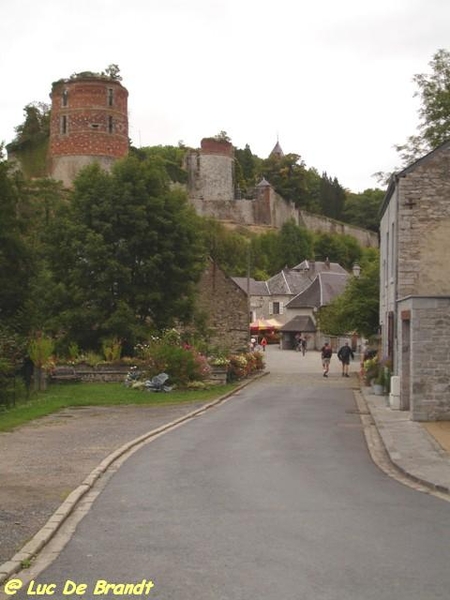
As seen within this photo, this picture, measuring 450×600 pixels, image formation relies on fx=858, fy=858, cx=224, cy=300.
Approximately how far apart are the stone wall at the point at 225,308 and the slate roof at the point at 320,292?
113ft

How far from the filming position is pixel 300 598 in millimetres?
6289

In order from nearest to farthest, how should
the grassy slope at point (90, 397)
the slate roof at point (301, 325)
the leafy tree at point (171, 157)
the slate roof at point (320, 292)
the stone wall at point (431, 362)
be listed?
1. the stone wall at point (431, 362)
2. the grassy slope at point (90, 397)
3. the slate roof at point (301, 325)
4. the slate roof at point (320, 292)
5. the leafy tree at point (171, 157)

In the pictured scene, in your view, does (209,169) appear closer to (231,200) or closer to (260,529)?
(231,200)

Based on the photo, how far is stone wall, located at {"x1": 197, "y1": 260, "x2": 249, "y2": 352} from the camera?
139 feet

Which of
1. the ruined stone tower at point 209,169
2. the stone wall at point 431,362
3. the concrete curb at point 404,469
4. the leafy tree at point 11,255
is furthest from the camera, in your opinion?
the ruined stone tower at point 209,169

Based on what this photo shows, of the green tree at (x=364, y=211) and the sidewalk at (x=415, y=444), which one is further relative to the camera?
the green tree at (x=364, y=211)

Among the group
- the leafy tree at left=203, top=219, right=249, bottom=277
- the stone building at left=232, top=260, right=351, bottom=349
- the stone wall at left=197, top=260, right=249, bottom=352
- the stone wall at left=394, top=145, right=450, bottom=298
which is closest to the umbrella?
the stone building at left=232, top=260, right=351, bottom=349

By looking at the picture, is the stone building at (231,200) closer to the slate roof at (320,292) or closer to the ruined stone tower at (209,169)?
the ruined stone tower at (209,169)

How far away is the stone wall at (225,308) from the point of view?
42.5 metres

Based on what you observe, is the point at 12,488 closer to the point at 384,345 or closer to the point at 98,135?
the point at 384,345

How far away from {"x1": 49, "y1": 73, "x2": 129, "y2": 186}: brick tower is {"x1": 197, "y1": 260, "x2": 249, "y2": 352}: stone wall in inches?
1315

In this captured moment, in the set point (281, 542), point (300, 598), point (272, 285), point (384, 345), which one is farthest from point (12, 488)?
point (272, 285)

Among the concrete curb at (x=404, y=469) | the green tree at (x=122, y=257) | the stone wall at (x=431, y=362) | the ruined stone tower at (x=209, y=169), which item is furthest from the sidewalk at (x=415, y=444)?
the ruined stone tower at (x=209, y=169)

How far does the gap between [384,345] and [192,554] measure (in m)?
22.5
